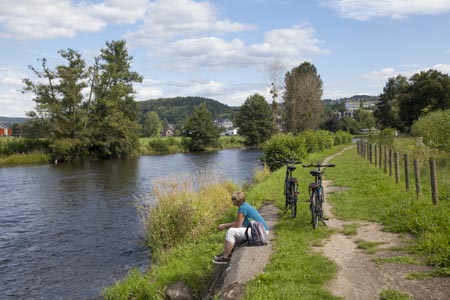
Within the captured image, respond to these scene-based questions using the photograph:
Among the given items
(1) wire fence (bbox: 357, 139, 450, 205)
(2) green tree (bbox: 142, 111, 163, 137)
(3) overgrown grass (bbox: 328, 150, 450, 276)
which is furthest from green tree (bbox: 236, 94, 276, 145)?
(3) overgrown grass (bbox: 328, 150, 450, 276)

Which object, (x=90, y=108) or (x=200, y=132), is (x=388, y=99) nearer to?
(x=200, y=132)

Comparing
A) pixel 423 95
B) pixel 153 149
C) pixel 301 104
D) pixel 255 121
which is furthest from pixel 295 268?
pixel 255 121

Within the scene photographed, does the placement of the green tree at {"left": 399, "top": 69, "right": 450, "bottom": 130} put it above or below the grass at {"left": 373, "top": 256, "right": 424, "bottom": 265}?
above

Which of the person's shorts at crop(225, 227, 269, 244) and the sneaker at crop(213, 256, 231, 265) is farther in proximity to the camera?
the person's shorts at crop(225, 227, 269, 244)

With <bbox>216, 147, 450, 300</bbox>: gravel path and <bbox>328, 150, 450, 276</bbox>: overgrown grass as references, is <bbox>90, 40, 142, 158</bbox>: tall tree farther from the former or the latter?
<bbox>216, 147, 450, 300</bbox>: gravel path

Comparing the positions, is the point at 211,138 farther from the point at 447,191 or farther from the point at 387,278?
the point at 387,278

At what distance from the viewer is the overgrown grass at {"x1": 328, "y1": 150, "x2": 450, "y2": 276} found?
284 inches

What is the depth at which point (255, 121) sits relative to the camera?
8212 cm

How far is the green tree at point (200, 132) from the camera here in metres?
71.6

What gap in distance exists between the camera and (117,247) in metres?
12.8

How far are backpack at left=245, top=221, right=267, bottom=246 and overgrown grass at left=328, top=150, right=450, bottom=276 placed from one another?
2.77 metres

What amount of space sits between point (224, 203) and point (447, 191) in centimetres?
743

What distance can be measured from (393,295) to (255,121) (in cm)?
7719

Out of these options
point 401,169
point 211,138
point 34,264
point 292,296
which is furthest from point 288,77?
point 292,296
